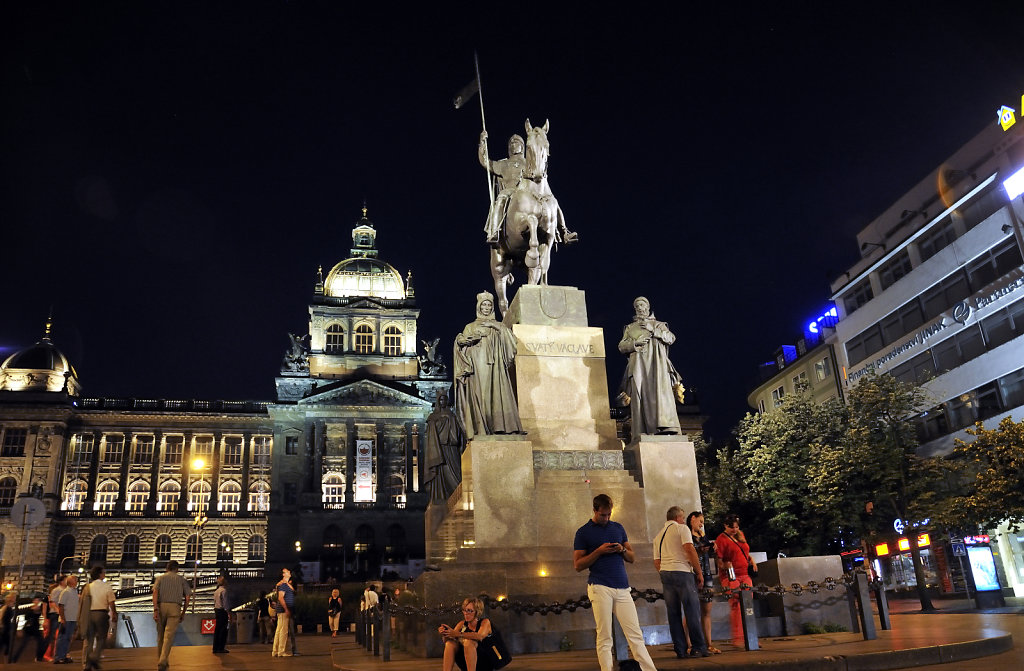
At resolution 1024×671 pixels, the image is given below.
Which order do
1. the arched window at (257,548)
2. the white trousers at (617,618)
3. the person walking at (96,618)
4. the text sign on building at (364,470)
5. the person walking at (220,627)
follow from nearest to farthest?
the white trousers at (617,618), the person walking at (96,618), the person walking at (220,627), the arched window at (257,548), the text sign on building at (364,470)

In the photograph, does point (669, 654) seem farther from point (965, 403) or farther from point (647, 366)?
point (965, 403)

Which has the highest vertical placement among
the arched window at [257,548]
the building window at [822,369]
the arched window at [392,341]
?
the arched window at [392,341]

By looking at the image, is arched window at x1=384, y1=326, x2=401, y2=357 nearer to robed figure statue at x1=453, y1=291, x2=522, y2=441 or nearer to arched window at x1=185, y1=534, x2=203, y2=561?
arched window at x1=185, y1=534, x2=203, y2=561

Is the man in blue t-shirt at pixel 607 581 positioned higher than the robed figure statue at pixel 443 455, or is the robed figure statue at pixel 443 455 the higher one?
the robed figure statue at pixel 443 455

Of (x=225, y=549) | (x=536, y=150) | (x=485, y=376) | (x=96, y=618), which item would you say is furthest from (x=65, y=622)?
(x=225, y=549)

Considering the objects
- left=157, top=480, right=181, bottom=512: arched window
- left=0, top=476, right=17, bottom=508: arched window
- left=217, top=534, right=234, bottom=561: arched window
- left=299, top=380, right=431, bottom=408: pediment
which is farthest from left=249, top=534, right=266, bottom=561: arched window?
left=0, top=476, right=17, bottom=508: arched window

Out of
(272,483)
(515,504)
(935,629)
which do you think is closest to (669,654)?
(515,504)

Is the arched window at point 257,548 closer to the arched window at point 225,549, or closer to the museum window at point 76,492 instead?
the arched window at point 225,549

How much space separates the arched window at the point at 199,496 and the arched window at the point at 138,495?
4329 mm

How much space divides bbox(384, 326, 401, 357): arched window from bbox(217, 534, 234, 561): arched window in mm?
24609

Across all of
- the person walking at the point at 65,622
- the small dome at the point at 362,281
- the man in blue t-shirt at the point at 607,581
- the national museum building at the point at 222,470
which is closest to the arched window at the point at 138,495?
the national museum building at the point at 222,470

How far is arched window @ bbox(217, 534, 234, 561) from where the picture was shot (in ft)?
253

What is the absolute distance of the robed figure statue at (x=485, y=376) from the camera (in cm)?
1200

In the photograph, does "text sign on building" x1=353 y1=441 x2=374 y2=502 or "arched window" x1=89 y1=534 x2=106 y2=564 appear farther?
"text sign on building" x1=353 y1=441 x2=374 y2=502
